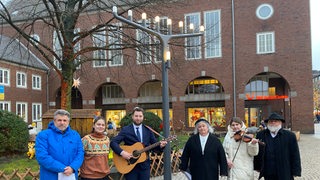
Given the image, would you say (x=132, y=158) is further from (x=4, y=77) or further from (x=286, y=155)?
(x=4, y=77)

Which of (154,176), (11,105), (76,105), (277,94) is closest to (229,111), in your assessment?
(277,94)

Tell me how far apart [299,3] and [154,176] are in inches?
944

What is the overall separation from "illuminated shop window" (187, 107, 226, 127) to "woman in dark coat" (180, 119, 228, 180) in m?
28.2

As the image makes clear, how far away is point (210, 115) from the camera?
34.3 metres

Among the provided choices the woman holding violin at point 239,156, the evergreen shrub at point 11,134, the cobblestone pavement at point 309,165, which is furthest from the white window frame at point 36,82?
the woman holding violin at point 239,156

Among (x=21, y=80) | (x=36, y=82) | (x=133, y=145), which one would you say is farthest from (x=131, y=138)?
(x=36, y=82)

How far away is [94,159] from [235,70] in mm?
26273

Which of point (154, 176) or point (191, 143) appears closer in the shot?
point (191, 143)

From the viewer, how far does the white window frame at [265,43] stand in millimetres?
30172

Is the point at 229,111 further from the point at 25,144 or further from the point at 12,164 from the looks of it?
the point at 12,164

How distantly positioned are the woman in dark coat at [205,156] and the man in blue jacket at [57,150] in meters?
1.78

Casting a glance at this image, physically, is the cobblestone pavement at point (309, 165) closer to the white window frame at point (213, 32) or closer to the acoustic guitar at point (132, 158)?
the acoustic guitar at point (132, 158)

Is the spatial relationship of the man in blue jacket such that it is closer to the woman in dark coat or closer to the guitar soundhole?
the guitar soundhole

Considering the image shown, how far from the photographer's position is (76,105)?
3859cm
